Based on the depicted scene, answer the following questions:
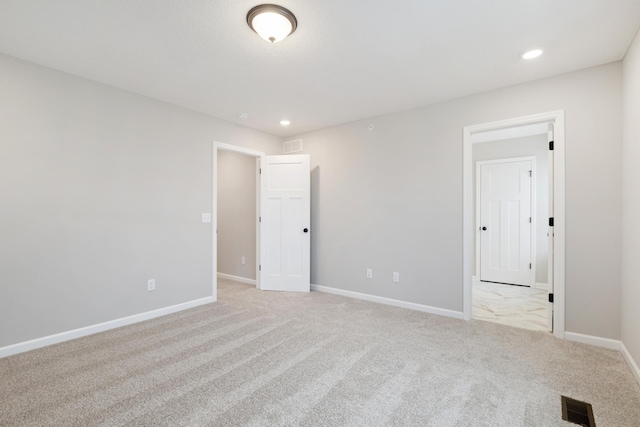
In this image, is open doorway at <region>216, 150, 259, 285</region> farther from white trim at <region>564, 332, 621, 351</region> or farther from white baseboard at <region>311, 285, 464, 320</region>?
white trim at <region>564, 332, 621, 351</region>

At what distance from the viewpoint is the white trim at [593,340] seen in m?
2.49

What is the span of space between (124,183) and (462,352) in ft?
12.2

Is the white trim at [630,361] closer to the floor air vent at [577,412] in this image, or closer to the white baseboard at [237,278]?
the floor air vent at [577,412]

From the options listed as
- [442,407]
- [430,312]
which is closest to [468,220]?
[430,312]

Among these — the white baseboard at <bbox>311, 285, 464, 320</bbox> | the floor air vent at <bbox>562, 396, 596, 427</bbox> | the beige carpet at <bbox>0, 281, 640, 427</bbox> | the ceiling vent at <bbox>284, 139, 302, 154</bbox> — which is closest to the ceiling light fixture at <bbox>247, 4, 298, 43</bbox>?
the beige carpet at <bbox>0, 281, 640, 427</bbox>

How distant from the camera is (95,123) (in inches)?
113

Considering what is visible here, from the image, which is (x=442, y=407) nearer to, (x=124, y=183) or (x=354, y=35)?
(x=354, y=35)

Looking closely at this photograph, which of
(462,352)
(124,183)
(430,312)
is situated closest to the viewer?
(462,352)

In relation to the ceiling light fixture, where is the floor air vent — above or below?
below

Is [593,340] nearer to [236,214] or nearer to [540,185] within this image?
[540,185]

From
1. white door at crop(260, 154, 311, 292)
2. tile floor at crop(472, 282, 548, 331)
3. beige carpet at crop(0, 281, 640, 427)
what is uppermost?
white door at crop(260, 154, 311, 292)

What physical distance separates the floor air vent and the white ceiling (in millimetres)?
2524

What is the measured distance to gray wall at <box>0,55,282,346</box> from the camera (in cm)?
244

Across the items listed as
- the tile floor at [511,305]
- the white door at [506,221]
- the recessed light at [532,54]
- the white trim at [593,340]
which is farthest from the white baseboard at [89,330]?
the white door at [506,221]
